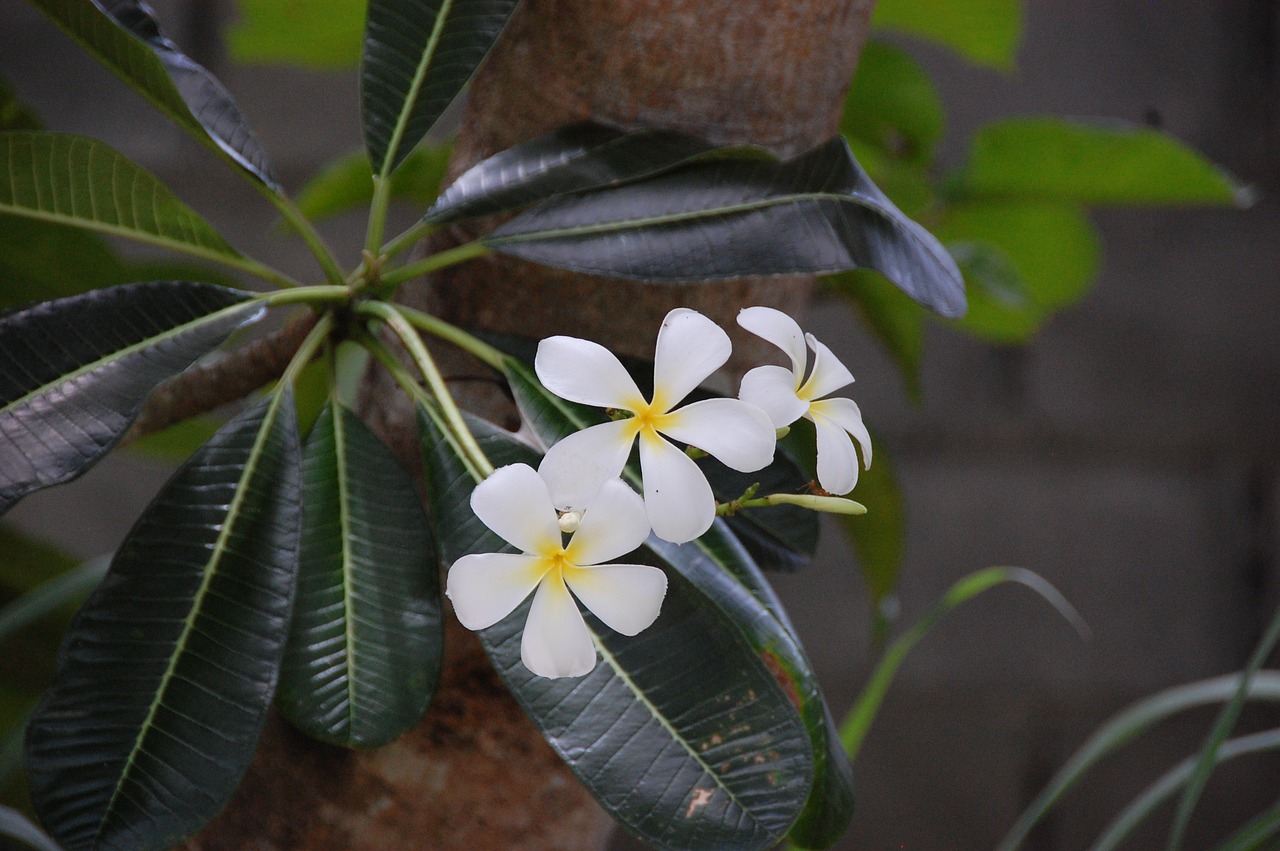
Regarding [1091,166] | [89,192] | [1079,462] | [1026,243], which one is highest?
[89,192]

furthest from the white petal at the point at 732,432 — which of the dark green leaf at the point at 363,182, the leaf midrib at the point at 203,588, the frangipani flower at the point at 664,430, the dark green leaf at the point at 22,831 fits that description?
the dark green leaf at the point at 363,182

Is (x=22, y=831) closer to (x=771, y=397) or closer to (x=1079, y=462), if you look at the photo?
(x=771, y=397)

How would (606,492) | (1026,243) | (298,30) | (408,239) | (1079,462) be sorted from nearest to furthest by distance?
(606,492) → (408,239) → (298,30) → (1026,243) → (1079,462)

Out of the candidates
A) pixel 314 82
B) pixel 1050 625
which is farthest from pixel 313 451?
pixel 1050 625

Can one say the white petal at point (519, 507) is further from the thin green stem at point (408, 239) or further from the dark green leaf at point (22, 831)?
the dark green leaf at point (22, 831)

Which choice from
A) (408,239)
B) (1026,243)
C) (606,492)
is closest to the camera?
(606,492)

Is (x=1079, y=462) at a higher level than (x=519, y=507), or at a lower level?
lower

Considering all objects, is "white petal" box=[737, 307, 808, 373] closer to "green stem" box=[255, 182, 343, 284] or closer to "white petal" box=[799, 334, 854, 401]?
"white petal" box=[799, 334, 854, 401]

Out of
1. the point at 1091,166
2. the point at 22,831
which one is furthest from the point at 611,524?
the point at 1091,166

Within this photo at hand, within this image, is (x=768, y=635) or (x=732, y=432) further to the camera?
(x=768, y=635)
